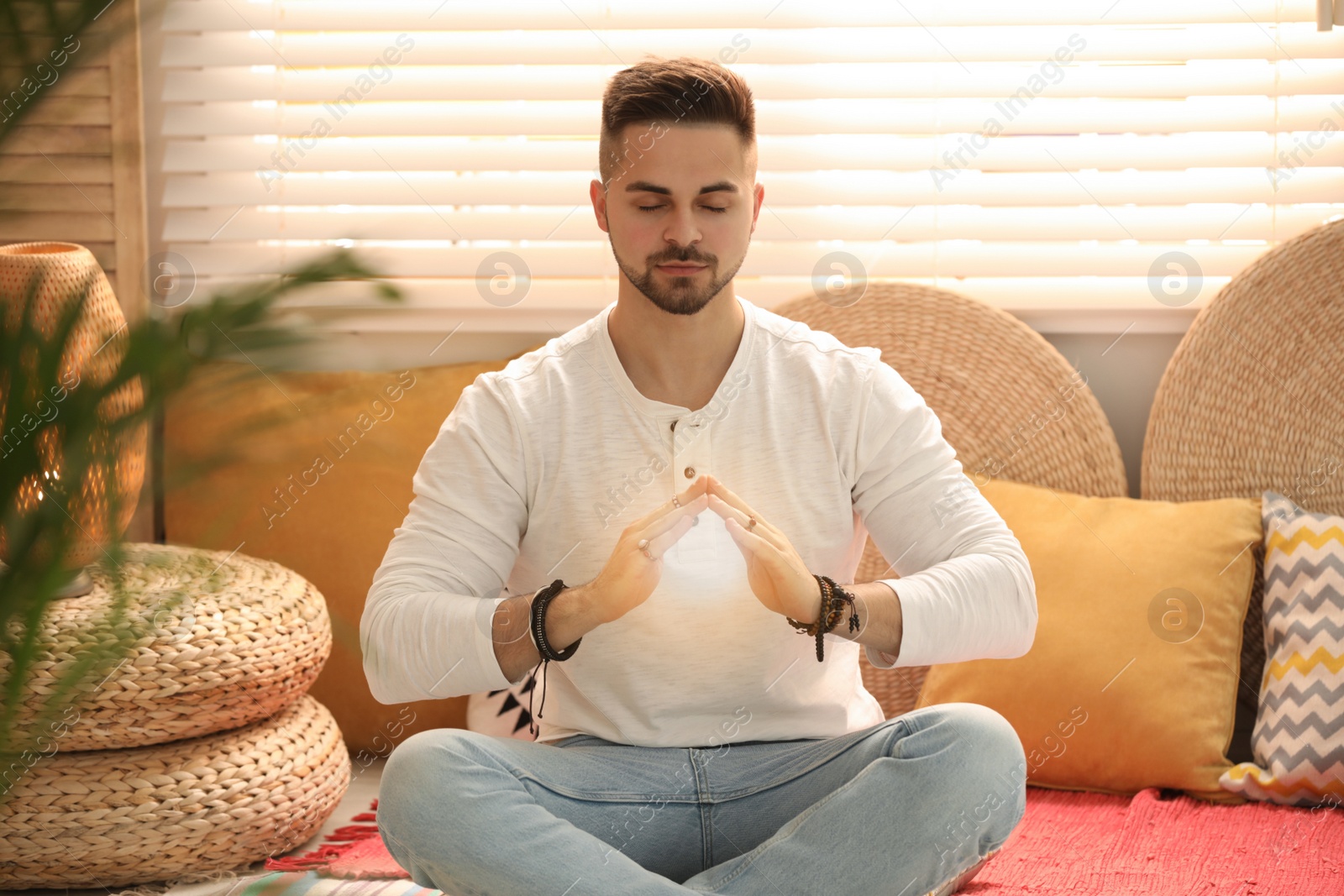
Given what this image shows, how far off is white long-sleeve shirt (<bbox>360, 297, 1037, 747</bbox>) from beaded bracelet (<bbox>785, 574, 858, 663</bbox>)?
0.10 m

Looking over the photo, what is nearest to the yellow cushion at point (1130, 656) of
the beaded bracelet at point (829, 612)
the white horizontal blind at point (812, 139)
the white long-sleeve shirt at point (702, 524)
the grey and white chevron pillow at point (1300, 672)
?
the grey and white chevron pillow at point (1300, 672)

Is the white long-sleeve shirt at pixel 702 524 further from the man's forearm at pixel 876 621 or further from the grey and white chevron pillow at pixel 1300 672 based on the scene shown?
the grey and white chevron pillow at pixel 1300 672

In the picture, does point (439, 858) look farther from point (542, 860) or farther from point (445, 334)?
point (445, 334)

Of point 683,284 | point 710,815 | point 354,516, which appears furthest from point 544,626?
point 354,516

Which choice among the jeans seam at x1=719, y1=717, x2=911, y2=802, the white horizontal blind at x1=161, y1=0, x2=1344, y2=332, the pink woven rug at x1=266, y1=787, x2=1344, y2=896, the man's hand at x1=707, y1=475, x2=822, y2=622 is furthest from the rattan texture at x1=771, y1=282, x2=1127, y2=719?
the man's hand at x1=707, y1=475, x2=822, y2=622

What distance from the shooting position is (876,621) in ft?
4.79

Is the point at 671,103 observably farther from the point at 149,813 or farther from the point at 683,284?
the point at 149,813

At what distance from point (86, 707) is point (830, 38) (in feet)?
5.52

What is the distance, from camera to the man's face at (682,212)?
5.24ft

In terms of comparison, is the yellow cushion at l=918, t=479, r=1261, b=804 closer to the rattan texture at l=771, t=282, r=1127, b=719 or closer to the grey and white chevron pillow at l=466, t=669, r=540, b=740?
the rattan texture at l=771, t=282, r=1127, b=719

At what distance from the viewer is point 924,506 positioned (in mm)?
1604

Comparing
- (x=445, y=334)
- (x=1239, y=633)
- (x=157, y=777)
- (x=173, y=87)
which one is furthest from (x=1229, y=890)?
(x=173, y=87)

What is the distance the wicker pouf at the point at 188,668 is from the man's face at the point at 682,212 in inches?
28.3

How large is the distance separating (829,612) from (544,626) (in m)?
0.34
